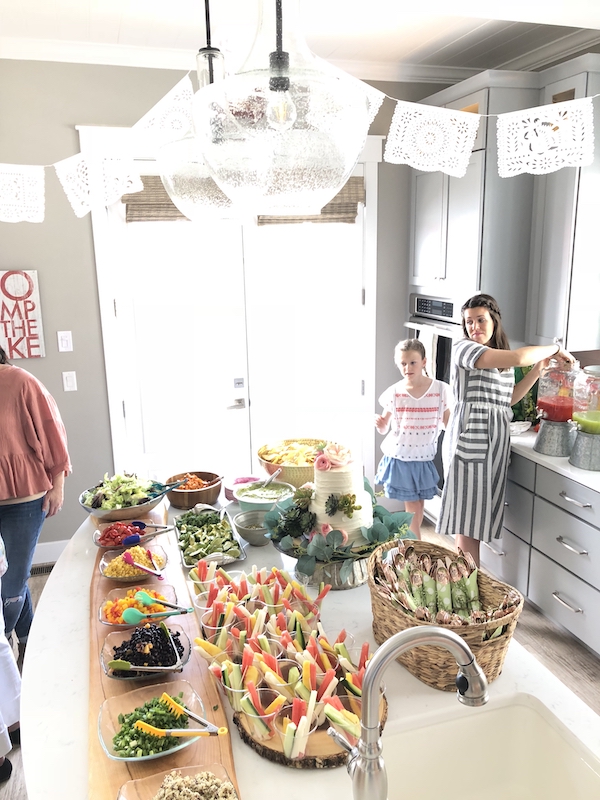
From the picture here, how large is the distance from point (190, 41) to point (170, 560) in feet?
9.06

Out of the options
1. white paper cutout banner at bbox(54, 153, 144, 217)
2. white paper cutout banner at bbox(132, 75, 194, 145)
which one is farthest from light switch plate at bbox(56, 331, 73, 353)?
white paper cutout banner at bbox(132, 75, 194, 145)

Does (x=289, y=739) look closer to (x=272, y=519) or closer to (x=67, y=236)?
(x=272, y=519)

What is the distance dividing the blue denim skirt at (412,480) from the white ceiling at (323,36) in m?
2.15

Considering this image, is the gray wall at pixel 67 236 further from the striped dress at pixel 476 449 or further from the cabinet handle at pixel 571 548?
the cabinet handle at pixel 571 548

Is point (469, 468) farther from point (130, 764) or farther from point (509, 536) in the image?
point (130, 764)

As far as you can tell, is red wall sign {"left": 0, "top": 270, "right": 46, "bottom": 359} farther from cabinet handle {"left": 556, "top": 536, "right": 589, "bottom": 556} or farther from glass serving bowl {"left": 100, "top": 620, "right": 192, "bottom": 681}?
cabinet handle {"left": 556, "top": 536, "right": 589, "bottom": 556}

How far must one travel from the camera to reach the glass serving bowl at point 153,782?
3.74 feet

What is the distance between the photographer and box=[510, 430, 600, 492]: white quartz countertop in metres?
2.76

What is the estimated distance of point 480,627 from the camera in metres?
1.39

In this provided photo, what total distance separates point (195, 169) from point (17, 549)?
1992 millimetres

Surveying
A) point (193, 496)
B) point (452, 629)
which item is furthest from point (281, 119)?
point (193, 496)

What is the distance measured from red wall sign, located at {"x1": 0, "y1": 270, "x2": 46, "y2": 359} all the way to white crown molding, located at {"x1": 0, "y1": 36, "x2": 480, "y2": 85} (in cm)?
114

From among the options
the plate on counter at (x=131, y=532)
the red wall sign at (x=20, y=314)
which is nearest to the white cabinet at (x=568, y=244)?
the plate on counter at (x=131, y=532)

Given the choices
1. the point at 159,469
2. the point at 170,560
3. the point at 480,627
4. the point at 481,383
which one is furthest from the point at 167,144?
the point at 159,469
